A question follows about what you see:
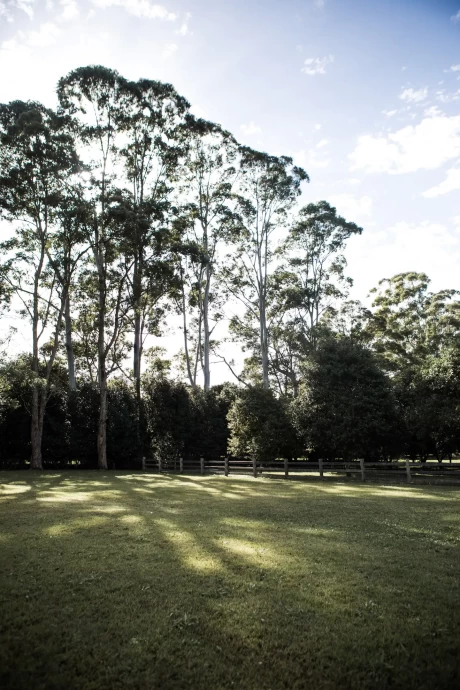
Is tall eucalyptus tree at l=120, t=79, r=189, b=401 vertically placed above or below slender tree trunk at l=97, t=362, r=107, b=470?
above

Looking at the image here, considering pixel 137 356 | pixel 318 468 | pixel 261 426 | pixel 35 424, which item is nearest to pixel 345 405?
pixel 318 468

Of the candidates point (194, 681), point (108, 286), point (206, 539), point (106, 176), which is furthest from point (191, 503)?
point (106, 176)

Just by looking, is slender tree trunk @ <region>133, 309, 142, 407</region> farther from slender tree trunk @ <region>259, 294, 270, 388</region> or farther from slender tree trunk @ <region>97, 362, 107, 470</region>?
slender tree trunk @ <region>259, 294, 270, 388</region>

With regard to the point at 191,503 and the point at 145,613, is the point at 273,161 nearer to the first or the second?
the point at 191,503

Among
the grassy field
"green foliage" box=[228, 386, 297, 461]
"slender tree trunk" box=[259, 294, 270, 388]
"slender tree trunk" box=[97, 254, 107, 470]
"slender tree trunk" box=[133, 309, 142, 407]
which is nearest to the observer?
the grassy field

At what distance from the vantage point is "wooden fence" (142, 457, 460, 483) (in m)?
21.0

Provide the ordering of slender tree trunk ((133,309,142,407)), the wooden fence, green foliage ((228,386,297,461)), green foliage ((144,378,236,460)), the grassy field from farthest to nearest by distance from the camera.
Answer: slender tree trunk ((133,309,142,407)) → green foliage ((144,378,236,460)) → green foliage ((228,386,297,461)) → the wooden fence → the grassy field

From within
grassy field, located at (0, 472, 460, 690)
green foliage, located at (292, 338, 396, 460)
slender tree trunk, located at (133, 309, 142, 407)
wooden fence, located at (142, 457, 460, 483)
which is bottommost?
wooden fence, located at (142, 457, 460, 483)

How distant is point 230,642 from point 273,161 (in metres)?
34.2

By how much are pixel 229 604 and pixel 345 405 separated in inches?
796

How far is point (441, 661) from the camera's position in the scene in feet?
13.2

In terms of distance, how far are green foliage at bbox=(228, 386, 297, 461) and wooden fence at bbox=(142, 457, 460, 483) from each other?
0.88 m

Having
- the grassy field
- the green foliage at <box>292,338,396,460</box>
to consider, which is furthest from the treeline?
the grassy field

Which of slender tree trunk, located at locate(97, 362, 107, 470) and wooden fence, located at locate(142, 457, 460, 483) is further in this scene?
slender tree trunk, located at locate(97, 362, 107, 470)
